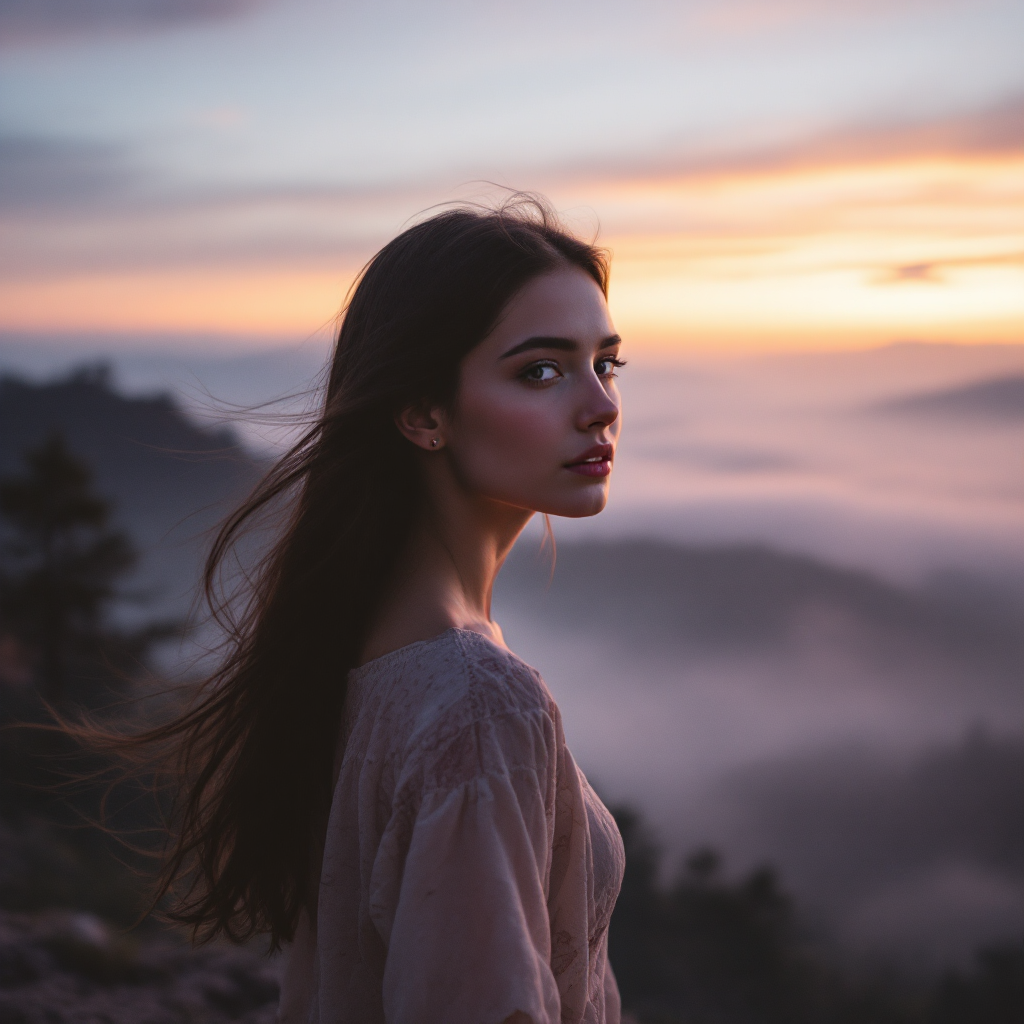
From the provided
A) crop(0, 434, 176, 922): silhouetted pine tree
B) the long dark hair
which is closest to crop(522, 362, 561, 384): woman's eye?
the long dark hair

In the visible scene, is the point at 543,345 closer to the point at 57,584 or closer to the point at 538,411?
the point at 538,411

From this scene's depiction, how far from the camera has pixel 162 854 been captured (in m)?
2.56

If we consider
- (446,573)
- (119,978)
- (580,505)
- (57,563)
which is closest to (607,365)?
(580,505)

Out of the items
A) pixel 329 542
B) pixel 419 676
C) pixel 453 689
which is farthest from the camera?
pixel 329 542

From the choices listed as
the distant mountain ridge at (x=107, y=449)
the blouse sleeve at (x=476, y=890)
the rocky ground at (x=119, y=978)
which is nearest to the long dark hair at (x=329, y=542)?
the blouse sleeve at (x=476, y=890)

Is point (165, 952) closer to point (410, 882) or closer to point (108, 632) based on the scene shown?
point (410, 882)

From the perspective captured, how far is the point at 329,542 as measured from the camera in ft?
7.00

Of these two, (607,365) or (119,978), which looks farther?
(119,978)

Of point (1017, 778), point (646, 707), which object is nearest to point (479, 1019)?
point (1017, 778)

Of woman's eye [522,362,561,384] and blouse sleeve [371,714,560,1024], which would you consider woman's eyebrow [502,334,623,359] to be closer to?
woman's eye [522,362,561,384]

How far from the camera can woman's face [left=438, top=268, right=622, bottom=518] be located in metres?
2.01

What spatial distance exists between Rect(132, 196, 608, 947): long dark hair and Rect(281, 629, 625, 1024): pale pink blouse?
0.65 feet

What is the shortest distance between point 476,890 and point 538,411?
100 centimetres

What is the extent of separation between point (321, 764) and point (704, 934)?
8254 mm
